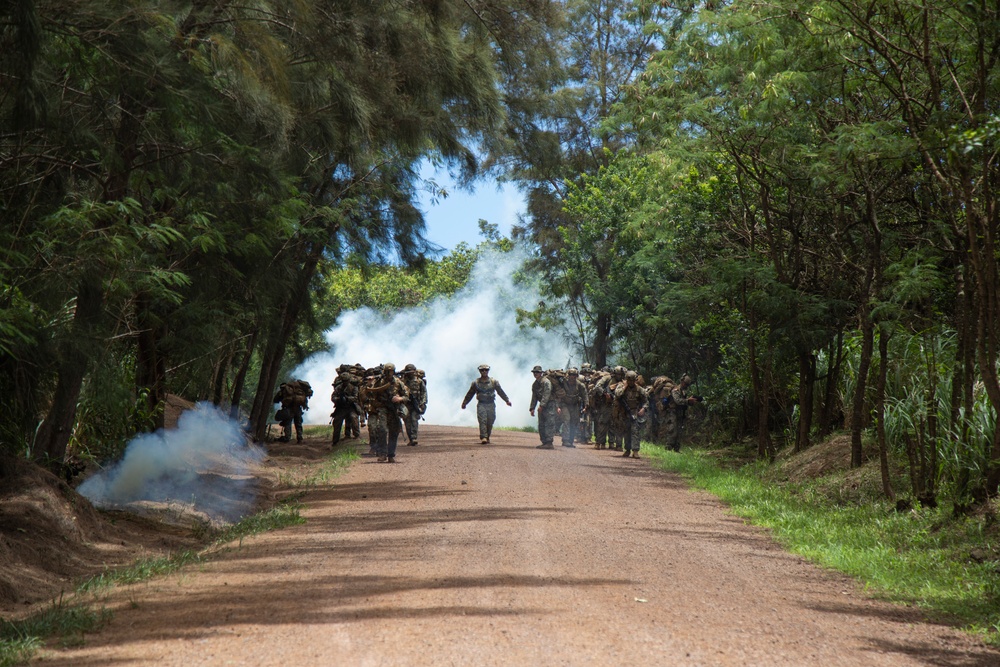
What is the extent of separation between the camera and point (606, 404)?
1025 inches

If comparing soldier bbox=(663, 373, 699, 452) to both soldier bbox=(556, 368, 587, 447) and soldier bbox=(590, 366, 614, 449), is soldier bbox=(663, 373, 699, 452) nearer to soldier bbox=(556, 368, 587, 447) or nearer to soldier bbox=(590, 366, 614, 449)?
soldier bbox=(590, 366, 614, 449)

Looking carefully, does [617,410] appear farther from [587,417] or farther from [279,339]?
[279,339]

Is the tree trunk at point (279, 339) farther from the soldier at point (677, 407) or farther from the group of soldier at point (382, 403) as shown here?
the soldier at point (677, 407)

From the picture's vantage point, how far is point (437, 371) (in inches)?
2437

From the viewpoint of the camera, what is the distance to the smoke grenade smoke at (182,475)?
46.5ft

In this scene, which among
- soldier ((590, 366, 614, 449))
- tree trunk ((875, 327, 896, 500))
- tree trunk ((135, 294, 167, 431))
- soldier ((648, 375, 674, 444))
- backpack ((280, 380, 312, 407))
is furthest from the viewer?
soldier ((648, 375, 674, 444))

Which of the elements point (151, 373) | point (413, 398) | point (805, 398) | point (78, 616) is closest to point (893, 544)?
point (78, 616)

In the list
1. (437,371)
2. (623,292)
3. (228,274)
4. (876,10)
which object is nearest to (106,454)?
(228,274)

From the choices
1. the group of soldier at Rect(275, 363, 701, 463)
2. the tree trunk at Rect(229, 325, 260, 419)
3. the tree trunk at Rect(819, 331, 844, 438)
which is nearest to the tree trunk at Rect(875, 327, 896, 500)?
the tree trunk at Rect(819, 331, 844, 438)

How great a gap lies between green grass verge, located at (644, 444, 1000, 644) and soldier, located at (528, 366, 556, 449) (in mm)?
9104

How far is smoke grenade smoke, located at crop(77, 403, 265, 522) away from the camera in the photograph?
14.2 meters

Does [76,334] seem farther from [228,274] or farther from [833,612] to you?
[833,612]

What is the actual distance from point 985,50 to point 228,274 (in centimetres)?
962

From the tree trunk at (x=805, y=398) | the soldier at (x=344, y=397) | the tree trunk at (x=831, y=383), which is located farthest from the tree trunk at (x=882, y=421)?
the soldier at (x=344, y=397)
